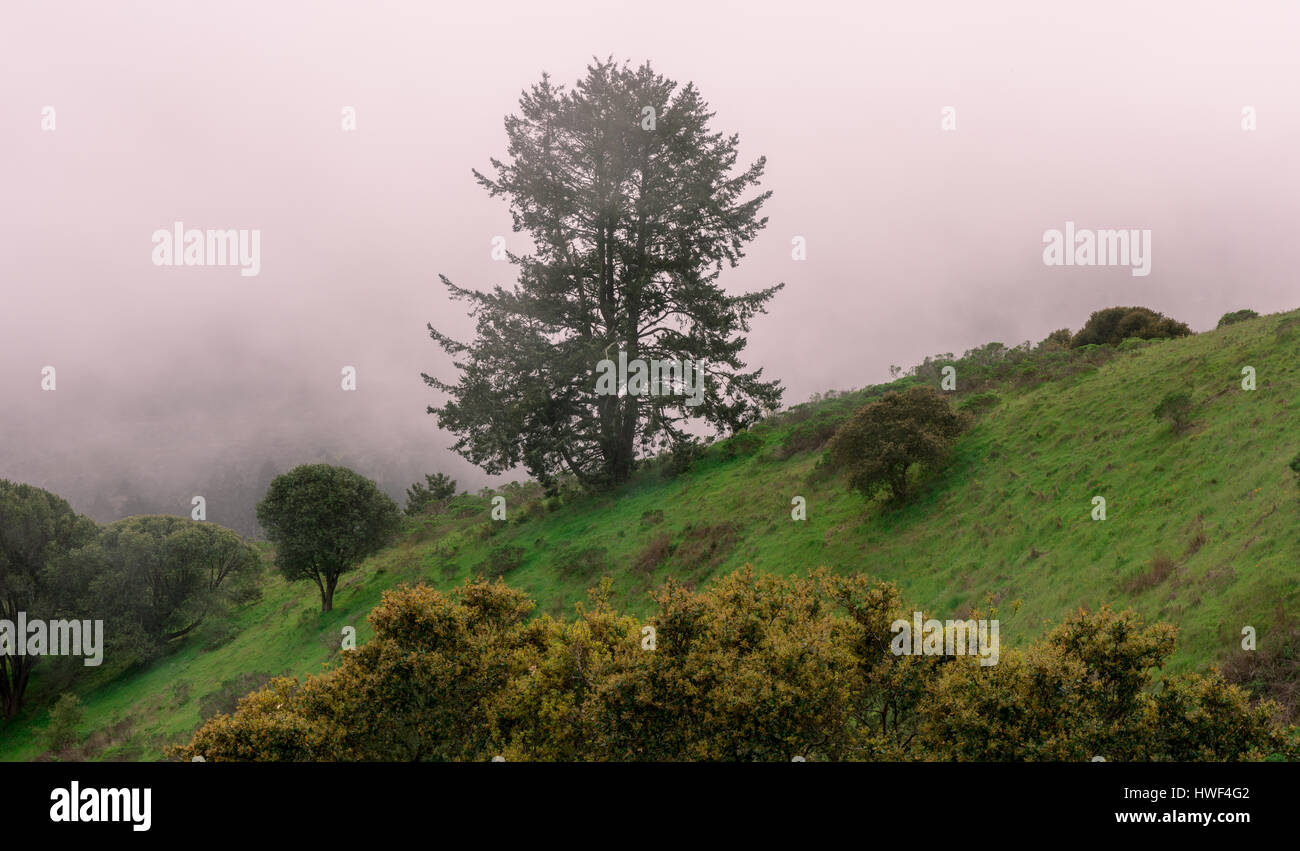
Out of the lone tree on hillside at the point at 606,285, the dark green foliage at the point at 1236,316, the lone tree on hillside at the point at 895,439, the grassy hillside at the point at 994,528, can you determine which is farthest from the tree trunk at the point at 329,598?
the dark green foliage at the point at 1236,316

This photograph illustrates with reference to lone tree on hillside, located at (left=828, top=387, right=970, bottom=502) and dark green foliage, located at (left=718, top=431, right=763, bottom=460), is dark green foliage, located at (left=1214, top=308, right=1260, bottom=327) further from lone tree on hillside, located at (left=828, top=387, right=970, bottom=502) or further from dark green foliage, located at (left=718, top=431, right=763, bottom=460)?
dark green foliage, located at (left=718, top=431, right=763, bottom=460)

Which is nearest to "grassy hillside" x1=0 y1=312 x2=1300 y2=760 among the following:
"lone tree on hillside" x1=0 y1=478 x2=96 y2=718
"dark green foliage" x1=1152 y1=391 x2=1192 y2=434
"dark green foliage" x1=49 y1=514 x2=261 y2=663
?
"dark green foliage" x1=1152 y1=391 x2=1192 y2=434

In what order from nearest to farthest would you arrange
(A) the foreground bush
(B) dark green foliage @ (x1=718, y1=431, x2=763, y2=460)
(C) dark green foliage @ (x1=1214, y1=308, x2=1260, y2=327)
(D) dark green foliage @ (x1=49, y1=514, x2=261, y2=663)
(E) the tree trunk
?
(A) the foreground bush → (C) dark green foliage @ (x1=1214, y1=308, x2=1260, y2=327) → (B) dark green foliage @ (x1=718, y1=431, x2=763, y2=460) → (E) the tree trunk → (D) dark green foliage @ (x1=49, y1=514, x2=261, y2=663)

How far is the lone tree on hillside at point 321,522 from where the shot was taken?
3069 cm

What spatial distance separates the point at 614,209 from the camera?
2855cm

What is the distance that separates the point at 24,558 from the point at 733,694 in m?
43.5

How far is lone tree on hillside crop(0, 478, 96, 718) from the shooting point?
31.5 m

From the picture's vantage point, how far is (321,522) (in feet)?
103

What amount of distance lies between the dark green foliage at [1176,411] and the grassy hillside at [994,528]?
0.84 ft

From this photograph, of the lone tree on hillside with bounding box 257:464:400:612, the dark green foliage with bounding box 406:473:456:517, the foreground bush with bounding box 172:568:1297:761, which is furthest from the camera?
the dark green foliage with bounding box 406:473:456:517

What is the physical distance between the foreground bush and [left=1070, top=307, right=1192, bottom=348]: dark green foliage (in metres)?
30.7

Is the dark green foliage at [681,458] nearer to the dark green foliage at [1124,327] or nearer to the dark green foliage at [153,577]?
the dark green foliage at [1124,327]
